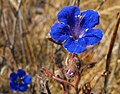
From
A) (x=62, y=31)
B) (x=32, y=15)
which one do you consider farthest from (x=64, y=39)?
(x=32, y=15)

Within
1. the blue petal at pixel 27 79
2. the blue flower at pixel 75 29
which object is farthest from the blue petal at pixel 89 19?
the blue petal at pixel 27 79

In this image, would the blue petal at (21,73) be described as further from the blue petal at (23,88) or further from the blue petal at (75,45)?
the blue petal at (75,45)

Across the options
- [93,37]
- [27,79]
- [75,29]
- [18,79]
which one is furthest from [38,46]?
[93,37]

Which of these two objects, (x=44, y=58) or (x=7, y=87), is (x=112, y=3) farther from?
(x=7, y=87)

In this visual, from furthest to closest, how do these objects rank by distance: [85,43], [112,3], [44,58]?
[112,3] → [44,58] → [85,43]

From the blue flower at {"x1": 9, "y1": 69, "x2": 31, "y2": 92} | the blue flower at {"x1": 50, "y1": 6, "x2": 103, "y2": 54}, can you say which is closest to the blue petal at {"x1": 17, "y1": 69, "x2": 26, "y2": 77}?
the blue flower at {"x1": 9, "y1": 69, "x2": 31, "y2": 92}

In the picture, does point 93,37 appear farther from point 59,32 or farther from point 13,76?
point 13,76
